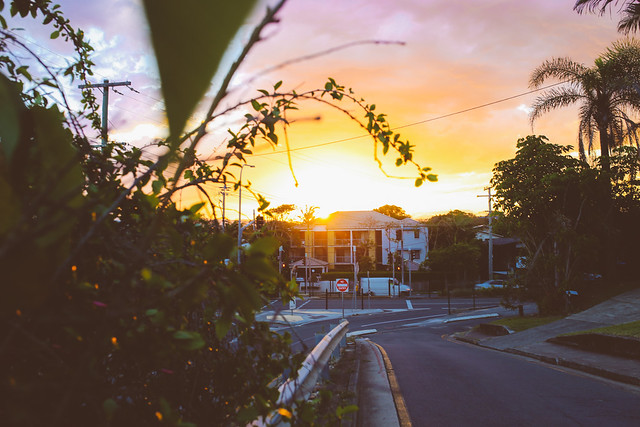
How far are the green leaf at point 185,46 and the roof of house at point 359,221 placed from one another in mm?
64643

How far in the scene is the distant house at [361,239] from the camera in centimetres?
6494

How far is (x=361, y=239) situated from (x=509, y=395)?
60099 millimetres

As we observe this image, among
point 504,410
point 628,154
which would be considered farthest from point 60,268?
point 628,154

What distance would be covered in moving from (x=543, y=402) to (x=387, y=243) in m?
60.5

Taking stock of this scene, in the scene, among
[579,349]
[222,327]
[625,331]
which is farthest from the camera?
[579,349]

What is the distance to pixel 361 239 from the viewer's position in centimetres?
6756

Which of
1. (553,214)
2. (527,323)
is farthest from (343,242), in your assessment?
(527,323)

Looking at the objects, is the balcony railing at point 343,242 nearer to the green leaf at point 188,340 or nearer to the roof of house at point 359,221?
the roof of house at point 359,221

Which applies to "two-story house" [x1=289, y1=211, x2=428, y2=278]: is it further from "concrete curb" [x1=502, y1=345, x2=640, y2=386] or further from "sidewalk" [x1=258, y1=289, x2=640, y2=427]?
"concrete curb" [x1=502, y1=345, x2=640, y2=386]

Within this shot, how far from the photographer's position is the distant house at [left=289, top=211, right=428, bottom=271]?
213 feet

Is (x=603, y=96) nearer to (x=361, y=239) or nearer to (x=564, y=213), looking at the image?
(x=564, y=213)

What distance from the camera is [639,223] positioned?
20922 millimetres

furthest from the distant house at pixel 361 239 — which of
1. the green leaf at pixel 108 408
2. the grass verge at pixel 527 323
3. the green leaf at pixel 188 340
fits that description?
the green leaf at pixel 108 408

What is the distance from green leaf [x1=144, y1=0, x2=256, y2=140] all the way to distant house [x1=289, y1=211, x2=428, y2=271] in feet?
205
